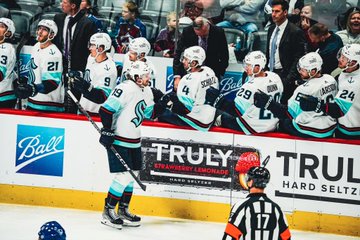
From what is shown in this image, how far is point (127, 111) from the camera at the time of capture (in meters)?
9.62

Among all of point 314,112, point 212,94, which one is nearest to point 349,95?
point 314,112

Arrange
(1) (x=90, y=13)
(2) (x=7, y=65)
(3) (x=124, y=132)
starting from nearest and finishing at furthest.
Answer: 1. (3) (x=124, y=132)
2. (2) (x=7, y=65)
3. (1) (x=90, y=13)

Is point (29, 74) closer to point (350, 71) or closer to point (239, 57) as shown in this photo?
point (239, 57)

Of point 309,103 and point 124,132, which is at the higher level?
point 309,103

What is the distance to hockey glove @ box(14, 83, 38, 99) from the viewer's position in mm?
10125

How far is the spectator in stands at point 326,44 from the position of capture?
9945 millimetres

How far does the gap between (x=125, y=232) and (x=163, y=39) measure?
1.78m

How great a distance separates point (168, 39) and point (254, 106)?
1070 mm

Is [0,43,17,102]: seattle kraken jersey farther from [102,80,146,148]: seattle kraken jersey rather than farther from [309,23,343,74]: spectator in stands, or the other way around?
[309,23,343,74]: spectator in stands

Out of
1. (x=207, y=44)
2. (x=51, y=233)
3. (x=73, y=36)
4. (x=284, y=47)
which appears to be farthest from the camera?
(x=73, y=36)

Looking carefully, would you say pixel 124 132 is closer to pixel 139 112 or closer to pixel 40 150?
pixel 139 112

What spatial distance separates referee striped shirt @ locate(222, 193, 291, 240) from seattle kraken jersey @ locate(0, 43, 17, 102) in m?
3.79

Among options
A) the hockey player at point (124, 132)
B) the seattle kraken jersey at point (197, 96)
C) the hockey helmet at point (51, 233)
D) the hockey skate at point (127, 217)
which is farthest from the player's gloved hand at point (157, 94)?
the hockey helmet at point (51, 233)

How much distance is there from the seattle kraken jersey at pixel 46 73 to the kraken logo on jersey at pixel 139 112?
3.27 ft
